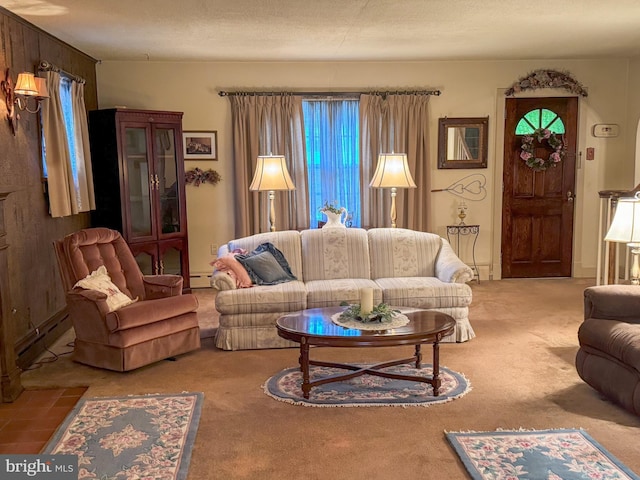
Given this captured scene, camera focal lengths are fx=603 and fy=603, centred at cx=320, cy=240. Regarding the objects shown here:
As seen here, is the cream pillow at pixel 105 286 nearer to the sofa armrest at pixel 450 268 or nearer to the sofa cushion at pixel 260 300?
the sofa cushion at pixel 260 300

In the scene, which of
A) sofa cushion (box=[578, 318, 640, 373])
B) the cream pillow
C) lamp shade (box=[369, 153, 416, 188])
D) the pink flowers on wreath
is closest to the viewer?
sofa cushion (box=[578, 318, 640, 373])

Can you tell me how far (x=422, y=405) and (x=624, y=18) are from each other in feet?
11.8

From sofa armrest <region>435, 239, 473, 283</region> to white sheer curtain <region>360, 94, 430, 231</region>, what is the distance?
1.60 metres

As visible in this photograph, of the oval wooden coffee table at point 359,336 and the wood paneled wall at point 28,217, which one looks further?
the wood paneled wall at point 28,217

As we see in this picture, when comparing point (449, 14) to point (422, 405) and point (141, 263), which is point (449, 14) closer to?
point (422, 405)

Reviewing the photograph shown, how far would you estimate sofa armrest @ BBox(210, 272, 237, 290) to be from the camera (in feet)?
15.2

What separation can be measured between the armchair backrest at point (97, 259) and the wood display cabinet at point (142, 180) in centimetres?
138

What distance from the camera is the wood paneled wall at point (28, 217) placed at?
434 centimetres

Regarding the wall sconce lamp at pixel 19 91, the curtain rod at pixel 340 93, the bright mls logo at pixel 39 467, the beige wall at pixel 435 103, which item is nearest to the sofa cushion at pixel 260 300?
the bright mls logo at pixel 39 467

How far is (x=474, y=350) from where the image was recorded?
456cm

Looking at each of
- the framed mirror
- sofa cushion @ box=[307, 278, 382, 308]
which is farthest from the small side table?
sofa cushion @ box=[307, 278, 382, 308]

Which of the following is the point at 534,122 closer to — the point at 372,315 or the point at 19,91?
the point at 372,315

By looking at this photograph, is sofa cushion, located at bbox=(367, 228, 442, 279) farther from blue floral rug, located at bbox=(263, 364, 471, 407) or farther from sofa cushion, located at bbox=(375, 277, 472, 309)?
blue floral rug, located at bbox=(263, 364, 471, 407)

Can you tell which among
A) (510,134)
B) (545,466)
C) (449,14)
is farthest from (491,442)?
(510,134)
